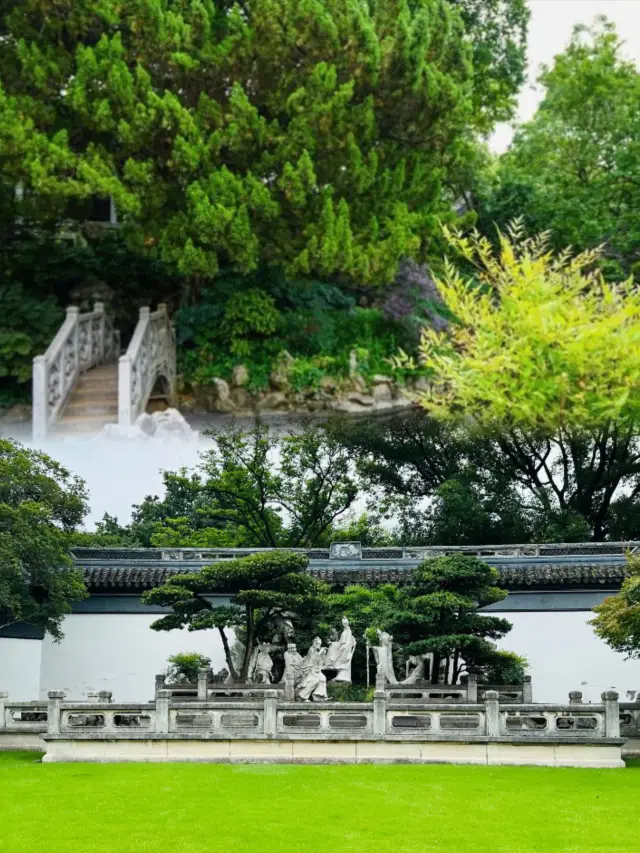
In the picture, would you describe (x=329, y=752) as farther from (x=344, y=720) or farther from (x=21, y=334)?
(x=21, y=334)

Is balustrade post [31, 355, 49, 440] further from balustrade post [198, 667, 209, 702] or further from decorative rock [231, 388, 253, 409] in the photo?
balustrade post [198, 667, 209, 702]

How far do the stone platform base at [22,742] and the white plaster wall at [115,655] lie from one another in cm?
557

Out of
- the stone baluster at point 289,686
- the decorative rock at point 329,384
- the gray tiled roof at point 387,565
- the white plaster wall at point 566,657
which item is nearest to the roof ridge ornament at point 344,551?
the gray tiled roof at point 387,565

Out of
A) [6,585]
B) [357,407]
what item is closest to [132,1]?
[357,407]

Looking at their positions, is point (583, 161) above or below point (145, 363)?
above

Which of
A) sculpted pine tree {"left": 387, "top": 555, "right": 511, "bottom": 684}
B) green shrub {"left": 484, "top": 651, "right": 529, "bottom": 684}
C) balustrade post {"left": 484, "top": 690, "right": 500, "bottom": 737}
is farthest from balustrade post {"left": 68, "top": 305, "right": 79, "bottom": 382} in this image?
balustrade post {"left": 484, "top": 690, "right": 500, "bottom": 737}

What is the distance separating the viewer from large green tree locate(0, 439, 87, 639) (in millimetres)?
16016

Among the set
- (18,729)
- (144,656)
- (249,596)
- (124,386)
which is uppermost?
(124,386)

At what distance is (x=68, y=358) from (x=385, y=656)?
689 centimetres

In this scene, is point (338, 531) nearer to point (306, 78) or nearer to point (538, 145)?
point (538, 145)

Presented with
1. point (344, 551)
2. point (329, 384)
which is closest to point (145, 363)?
point (329, 384)

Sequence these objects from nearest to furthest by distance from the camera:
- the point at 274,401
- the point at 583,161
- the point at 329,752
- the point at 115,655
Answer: the point at 329,752 → the point at 274,401 → the point at 115,655 → the point at 583,161

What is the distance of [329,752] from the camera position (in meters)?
13.5

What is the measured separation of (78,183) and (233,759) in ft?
28.4
